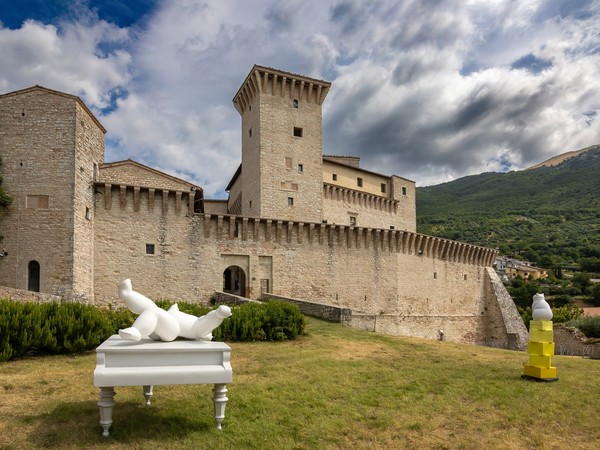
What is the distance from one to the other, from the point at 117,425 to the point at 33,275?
1713 cm

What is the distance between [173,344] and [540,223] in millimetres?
105459

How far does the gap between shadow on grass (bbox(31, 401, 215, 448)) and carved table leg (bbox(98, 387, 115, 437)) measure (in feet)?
0.71

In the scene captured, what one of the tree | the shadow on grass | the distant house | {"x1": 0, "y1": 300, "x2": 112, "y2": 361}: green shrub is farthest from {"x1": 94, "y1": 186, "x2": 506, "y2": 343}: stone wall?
the distant house

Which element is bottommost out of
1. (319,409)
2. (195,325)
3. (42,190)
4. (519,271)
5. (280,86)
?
(519,271)

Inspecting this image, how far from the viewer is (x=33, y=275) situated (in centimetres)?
2045

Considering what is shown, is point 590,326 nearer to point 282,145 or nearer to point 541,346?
point 541,346

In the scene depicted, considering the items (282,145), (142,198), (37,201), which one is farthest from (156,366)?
(282,145)

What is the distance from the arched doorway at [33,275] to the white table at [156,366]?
1726 centimetres

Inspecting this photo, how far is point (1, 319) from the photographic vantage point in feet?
35.2

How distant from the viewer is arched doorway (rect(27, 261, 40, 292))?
20.4 metres

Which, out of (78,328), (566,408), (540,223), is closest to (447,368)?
(566,408)

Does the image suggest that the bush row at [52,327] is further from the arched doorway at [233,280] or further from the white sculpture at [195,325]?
the arched doorway at [233,280]

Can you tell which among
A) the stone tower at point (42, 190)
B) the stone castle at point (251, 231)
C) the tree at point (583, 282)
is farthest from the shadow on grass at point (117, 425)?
the tree at point (583, 282)

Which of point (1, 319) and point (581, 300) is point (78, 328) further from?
point (581, 300)
